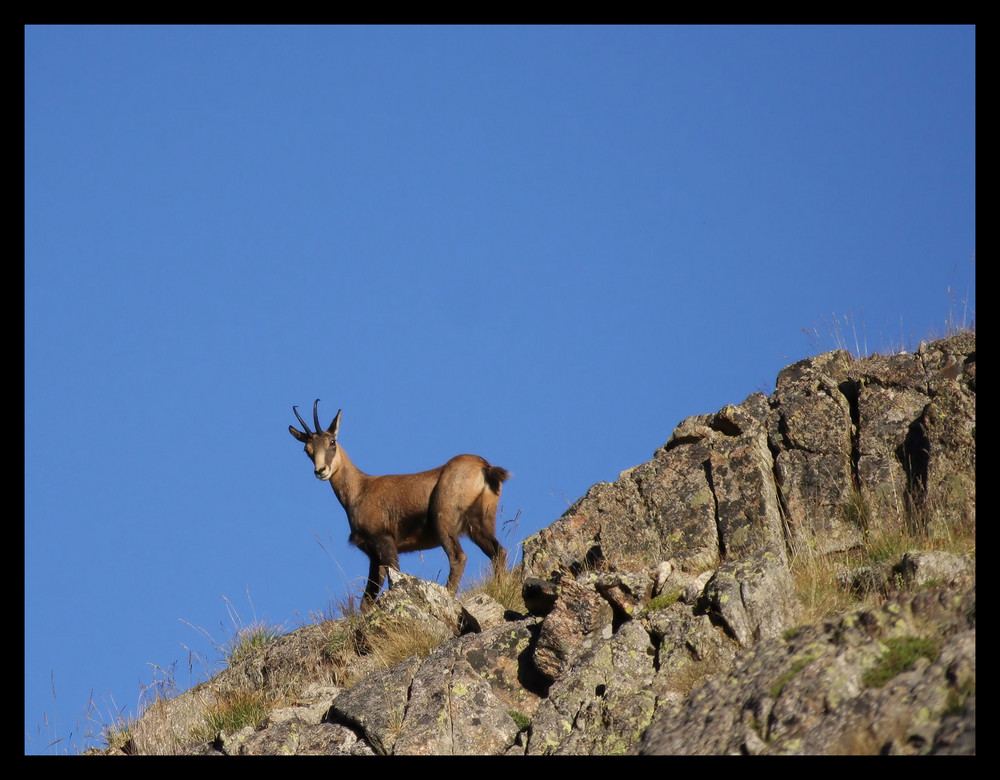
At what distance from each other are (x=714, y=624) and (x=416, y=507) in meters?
7.37

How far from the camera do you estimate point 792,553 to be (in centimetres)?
892

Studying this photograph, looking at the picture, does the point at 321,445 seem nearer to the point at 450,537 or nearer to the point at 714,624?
the point at 450,537

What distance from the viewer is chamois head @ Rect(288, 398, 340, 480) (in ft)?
49.3

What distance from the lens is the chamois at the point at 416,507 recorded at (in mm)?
13477

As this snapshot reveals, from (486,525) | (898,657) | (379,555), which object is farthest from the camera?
(379,555)

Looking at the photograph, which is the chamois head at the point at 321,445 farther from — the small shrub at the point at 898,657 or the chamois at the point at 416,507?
the small shrub at the point at 898,657

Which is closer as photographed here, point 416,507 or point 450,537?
point 450,537

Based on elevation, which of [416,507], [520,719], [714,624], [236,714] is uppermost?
[416,507]

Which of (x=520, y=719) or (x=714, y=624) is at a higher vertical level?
(x=714, y=624)

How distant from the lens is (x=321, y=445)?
15188mm

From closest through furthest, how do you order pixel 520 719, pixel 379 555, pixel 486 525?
pixel 520 719 < pixel 486 525 < pixel 379 555

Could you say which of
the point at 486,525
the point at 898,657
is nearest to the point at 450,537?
the point at 486,525

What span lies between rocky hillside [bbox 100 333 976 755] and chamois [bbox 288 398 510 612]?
2890mm
